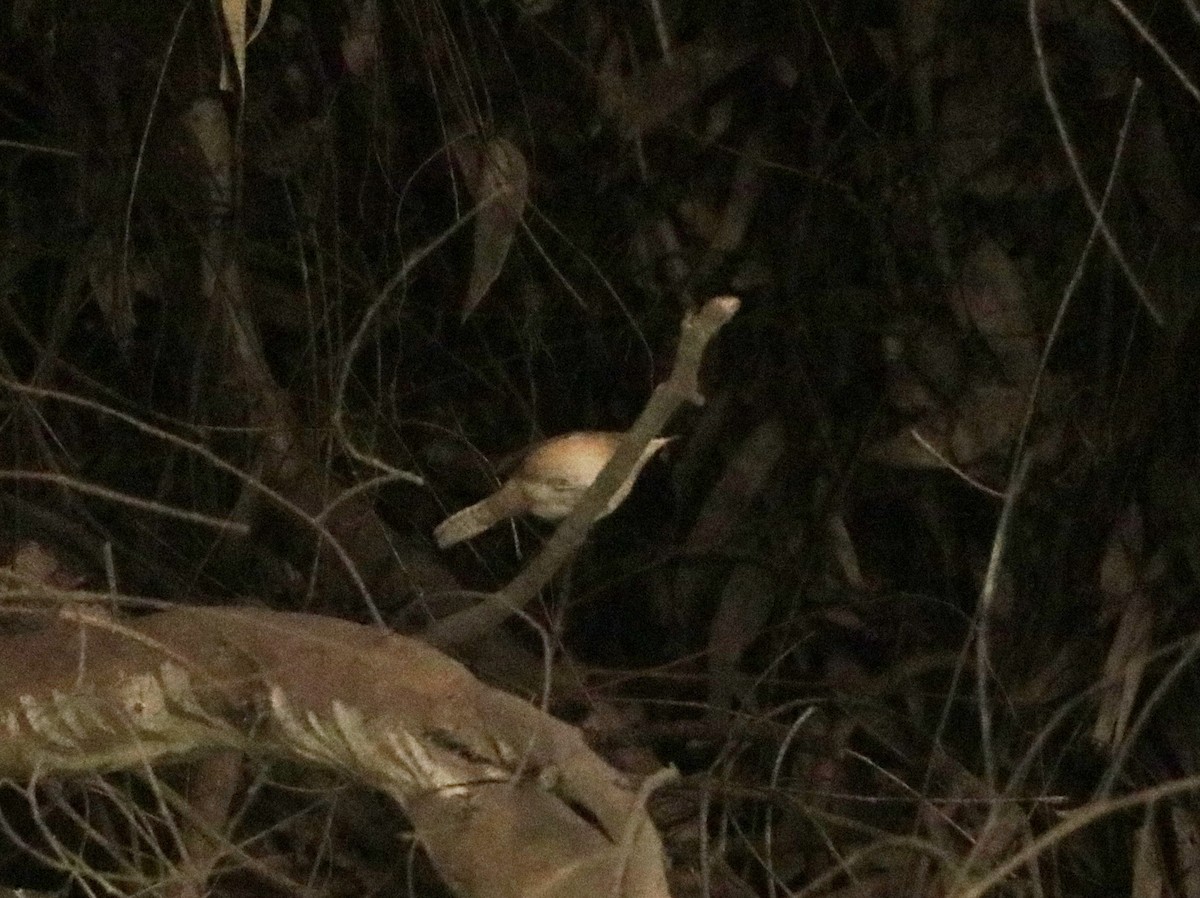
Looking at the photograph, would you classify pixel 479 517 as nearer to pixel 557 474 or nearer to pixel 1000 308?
pixel 557 474

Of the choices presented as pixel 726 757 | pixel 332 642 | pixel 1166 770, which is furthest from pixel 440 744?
pixel 1166 770

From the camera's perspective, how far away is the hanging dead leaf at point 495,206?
0.95 metres

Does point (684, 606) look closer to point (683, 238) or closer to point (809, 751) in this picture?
point (809, 751)

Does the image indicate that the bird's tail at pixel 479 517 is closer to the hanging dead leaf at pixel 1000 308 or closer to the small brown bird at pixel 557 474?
the small brown bird at pixel 557 474

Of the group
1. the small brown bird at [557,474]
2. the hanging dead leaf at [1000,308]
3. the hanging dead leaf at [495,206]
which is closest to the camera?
the small brown bird at [557,474]

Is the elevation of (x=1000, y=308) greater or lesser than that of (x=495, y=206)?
lesser

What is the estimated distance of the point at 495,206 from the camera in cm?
97

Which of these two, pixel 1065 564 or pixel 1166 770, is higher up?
pixel 1065 564

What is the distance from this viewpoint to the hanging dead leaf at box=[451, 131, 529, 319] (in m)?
0.95

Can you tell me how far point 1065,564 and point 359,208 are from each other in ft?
1.77

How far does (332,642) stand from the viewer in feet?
2.29

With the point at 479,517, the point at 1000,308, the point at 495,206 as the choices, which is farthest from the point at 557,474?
the point at 1000,308

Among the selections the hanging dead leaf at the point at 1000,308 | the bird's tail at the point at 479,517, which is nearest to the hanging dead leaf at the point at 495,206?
the bird's tail at the point at 479,517

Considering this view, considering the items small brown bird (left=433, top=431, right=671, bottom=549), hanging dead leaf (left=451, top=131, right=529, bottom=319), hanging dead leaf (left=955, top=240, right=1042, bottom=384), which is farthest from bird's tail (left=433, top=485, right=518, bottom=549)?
hanging dead leaf (left=955, top=240, right=1042, bottom=384)
